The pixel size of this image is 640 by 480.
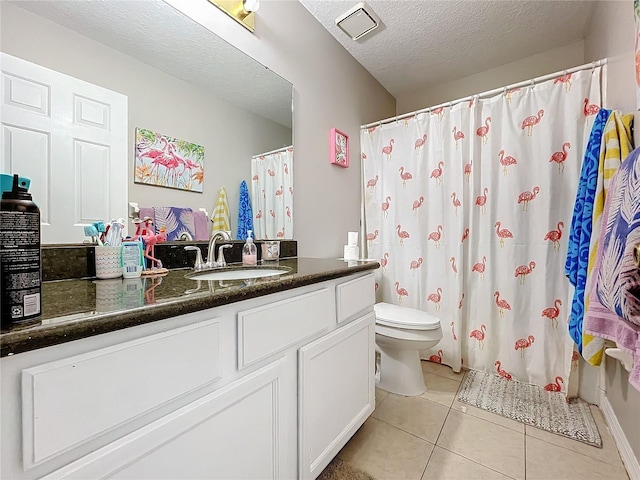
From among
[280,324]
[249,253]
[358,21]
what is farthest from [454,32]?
[280,324]

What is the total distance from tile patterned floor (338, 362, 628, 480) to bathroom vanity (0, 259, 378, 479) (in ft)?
0.97

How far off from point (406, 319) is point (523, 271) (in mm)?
806

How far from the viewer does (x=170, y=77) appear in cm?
116

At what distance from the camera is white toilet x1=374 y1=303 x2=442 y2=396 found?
1.61m

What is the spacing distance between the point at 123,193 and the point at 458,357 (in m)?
2.14

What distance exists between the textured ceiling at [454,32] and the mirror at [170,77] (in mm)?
813

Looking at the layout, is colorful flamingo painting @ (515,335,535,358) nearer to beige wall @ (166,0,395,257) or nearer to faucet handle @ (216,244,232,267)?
beige wall @ (166,0,395,257)

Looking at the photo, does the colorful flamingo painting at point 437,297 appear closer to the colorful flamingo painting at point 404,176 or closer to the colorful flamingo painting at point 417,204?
the colorful flamingo painting at point 417,204

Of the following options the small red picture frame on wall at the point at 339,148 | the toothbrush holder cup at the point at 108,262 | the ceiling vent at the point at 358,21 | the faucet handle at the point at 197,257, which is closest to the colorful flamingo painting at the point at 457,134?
the small red picture frame on wall at the point at 339,148

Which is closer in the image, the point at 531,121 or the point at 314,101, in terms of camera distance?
the point at 531,121

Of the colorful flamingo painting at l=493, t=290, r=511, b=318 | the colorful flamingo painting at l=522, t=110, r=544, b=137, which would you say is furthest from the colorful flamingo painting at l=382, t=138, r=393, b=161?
the colorful flamingo painting at l=493, t=290, r=511, b=318

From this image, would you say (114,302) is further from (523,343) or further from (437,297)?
(523,343)

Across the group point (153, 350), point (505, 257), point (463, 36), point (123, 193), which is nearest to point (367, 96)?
point (463, 36)

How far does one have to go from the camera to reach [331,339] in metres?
1.06
